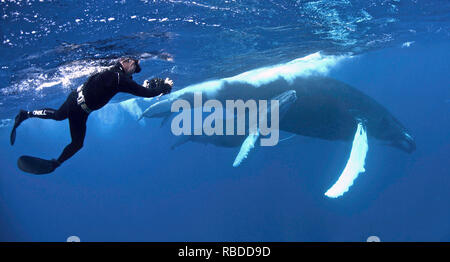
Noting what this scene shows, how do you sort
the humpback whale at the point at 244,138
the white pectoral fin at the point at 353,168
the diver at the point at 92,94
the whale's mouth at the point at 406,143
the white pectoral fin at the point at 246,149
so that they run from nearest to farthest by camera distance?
1. the diver at the point at 92,94
2. the white pectoral fin at the point at 353,168
3. the white pectoral fin at the point at 246,149
4. the humpback whale at the point at 244,138
5. the whale's mouth at the point at 406,143

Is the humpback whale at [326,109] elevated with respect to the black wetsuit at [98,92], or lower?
lower

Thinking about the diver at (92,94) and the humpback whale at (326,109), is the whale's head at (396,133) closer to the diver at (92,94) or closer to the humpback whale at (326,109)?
the humpback whale at (326,109)

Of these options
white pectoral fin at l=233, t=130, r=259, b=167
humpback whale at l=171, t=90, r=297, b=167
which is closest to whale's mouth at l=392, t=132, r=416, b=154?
humpback whale at l=171, t=90, r=297, b=167

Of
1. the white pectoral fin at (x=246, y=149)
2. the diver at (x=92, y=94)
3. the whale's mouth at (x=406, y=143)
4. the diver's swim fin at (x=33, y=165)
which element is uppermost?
the diver at (x=92, y=94)

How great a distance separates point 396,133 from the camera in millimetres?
13469

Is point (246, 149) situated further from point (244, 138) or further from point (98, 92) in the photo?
point (244, 138)

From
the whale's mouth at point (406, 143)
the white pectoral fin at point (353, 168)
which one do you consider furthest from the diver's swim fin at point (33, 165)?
the whale's mouth at point (406, 143)

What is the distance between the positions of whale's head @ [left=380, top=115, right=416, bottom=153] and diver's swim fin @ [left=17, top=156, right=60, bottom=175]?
12952 millimetres

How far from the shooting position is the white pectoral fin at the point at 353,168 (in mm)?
8680

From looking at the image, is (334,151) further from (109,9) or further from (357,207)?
(109,9)

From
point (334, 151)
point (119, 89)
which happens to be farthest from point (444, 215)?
point (119, 89)

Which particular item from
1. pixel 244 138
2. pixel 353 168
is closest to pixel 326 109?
pixel 353 168

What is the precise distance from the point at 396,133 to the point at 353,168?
541 cm

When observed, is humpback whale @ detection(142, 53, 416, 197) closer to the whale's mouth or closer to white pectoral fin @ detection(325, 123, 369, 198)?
the whale's mouth
